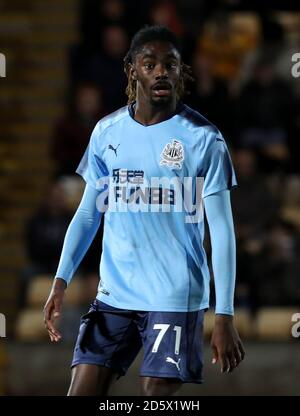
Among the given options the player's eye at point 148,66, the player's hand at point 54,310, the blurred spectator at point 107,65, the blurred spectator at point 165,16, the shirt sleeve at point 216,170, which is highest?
the blurred spectator at point 165,16

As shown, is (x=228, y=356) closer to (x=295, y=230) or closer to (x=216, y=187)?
(x=216, y=187)

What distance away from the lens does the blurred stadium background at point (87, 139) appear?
28.6ft

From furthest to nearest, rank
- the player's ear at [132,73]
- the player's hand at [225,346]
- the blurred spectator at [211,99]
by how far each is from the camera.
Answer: the blurred spectator at [211,99]
the player's ear at [132,73]
the player's hand at [225,346]

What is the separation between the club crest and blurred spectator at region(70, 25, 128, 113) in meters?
4.54

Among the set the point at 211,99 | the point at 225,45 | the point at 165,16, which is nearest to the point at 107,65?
the point at 165,16

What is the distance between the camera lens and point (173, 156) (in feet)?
15.9

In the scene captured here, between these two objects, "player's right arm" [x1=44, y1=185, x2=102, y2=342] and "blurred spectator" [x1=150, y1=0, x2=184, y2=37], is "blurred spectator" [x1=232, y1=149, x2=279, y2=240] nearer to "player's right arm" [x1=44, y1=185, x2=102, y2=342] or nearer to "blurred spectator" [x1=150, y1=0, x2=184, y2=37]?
"blurred spectator" [x1=150, y1=0, x2=184, y2=37]

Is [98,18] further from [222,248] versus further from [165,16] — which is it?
[222,248]

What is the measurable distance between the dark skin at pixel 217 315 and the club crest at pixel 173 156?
15 cm

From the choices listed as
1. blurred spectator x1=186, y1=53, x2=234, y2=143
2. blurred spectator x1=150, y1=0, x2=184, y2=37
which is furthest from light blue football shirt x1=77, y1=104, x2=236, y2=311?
blurred spectator x1=150, y1=0, x2=184, y2=37

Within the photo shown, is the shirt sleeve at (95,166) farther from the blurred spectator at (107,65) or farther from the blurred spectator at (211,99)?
the blurred spectator at (107,65)

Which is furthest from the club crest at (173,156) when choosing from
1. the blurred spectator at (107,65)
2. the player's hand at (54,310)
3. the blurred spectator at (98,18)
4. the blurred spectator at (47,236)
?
the blurred spectator at (98,18)

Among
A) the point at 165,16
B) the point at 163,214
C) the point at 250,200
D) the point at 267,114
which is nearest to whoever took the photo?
the point at 163,214

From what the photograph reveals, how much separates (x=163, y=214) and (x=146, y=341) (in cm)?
49
